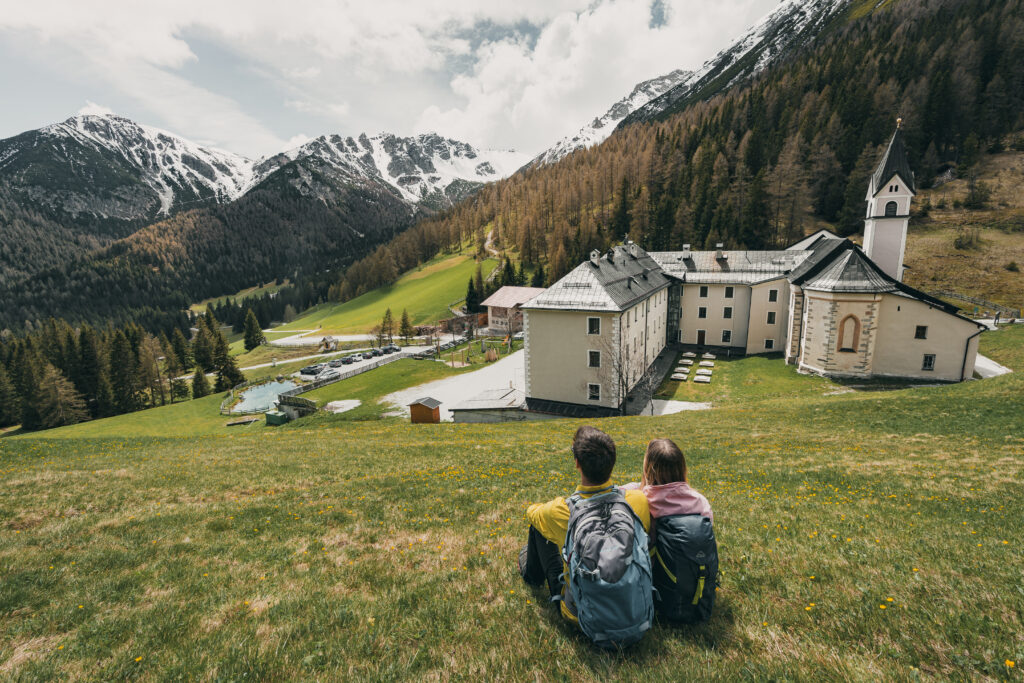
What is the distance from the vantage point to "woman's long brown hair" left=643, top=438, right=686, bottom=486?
550cm

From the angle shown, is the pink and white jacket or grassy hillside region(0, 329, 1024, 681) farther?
the pink and white jacket

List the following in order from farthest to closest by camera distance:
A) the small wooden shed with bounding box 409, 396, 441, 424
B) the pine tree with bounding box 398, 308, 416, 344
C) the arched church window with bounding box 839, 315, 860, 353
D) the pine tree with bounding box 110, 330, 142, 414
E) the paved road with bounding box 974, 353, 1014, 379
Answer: the pine tree with bounding box 398, 308, 416, 344, the pine tree with bounding box 110, 330, 142, 414, the small wooden shed with bounding box 409, 396, 441, 424, the arched church window with bounding box 839, 315, 860, 353, the paved road with bounding box 974, 353, 1014, 379

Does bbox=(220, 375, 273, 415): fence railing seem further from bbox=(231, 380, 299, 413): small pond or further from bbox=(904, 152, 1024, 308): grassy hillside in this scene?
bbox=(904, 152, 1024, 308): grassy hillside

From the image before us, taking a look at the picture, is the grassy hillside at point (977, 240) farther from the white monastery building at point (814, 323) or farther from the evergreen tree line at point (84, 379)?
the evergreen tree line at point (84, 379)

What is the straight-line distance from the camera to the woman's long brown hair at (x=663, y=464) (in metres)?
5.50

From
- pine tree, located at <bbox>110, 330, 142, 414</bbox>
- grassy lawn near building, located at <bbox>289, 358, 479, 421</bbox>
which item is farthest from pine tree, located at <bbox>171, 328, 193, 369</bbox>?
grassy lawn near building, located at <bbox>289, 358, 479, 421</bbox>

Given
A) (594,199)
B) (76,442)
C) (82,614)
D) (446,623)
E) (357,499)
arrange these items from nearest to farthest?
(446,623)
(82,614)
(357,499)
(76,442)
(594,199)

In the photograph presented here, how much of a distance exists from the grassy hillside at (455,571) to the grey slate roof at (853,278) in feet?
76.2

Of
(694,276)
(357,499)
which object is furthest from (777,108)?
(357,499)

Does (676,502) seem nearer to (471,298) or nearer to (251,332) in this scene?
(471,298)

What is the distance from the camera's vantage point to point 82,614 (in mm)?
6098

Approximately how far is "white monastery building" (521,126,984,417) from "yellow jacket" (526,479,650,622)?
29961 millimetres

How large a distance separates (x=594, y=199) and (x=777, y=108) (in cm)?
5017

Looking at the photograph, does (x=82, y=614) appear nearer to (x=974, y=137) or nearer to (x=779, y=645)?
(x=779, y=645)
